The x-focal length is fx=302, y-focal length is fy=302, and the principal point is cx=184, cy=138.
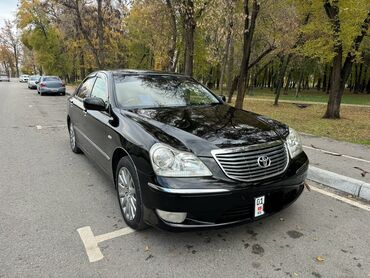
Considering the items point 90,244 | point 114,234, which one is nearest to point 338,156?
point 114,234

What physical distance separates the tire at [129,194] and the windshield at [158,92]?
92 centimetres

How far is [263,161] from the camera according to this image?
287 cm

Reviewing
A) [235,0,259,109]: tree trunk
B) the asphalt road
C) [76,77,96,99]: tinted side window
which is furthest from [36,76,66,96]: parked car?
the asphalt road

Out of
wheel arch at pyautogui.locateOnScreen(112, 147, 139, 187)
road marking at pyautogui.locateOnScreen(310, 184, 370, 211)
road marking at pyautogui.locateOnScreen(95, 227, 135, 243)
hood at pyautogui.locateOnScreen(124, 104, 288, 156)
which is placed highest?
hood at pyautogui.locateOnScreen(124, 104, 288, 156)

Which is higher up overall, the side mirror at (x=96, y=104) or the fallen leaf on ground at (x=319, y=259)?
the side mirror at (x=96, y=104)

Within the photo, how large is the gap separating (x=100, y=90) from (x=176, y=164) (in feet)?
7.66

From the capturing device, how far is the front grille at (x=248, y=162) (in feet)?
8.89

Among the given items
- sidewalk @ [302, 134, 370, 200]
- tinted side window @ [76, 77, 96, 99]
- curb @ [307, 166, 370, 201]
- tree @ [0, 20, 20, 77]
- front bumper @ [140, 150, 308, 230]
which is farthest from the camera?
tree @ [0, 20, 20, 77]

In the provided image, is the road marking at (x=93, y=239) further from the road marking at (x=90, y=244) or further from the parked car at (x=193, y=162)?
the parked car at (x=193, y=162)

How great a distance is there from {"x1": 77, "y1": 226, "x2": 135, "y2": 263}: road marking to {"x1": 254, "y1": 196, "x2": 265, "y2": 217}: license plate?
4.33ft

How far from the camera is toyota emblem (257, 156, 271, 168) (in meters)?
2.84

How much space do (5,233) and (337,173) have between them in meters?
4.67

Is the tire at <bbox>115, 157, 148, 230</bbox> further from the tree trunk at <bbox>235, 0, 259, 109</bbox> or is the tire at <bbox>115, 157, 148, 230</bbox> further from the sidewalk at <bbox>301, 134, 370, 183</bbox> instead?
the tree trunk at <bbox>235, 0, 259, 109</bbox>

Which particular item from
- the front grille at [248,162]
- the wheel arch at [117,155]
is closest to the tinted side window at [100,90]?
the wheel arch at [117,155]
